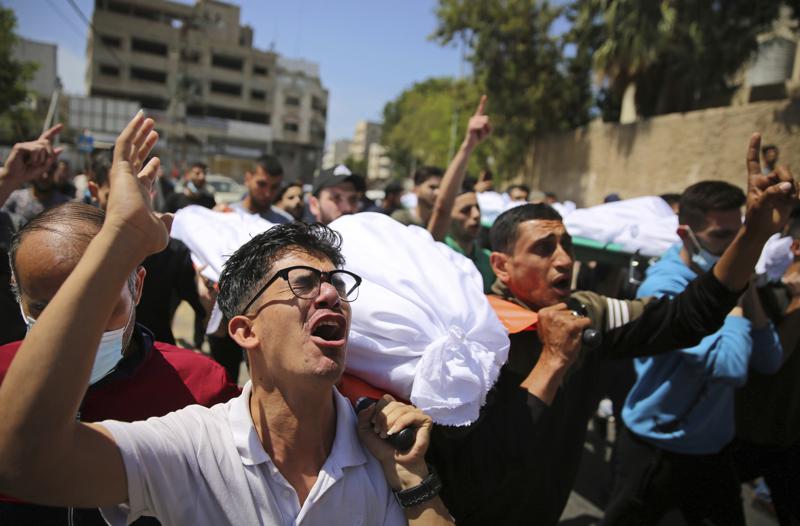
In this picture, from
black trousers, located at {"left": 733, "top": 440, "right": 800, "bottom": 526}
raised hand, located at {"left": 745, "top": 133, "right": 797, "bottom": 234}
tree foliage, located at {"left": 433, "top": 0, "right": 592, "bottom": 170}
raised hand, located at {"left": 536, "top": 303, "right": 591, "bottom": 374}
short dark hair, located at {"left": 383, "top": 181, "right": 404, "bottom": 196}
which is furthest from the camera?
tree foliage, located at {"left": 433, "top": 0, "right": 592, "bottom": 170}

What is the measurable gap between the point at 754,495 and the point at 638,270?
1.89m

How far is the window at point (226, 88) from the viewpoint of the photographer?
57469 mm

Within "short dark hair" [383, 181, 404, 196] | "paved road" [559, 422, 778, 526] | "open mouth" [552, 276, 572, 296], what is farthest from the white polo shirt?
"short dark hair" [383, 181, 404, 196]

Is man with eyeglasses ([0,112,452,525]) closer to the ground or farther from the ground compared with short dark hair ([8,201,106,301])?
closer to the ground

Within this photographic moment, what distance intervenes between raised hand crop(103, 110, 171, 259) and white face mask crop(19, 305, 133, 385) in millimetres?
424

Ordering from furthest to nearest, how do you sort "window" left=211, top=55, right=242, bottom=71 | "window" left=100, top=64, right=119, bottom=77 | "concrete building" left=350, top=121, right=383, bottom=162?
"concrete building" left=350, top=121, right=383, bottom=162 < "window" left=211, top=55, right=242, bottom=71 < "window" left=100, top=64, right=119, bottom=77

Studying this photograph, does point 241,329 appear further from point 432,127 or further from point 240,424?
point 432,127

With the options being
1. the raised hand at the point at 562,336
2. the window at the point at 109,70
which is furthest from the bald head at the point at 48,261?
the window at the point at 109,70

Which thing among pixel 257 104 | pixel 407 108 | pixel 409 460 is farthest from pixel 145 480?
pixel 257 104

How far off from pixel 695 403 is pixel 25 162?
3.22 metres

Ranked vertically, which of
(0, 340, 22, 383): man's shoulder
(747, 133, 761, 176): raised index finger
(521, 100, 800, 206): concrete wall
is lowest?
(0, 340, 22, 383): man's shoulder

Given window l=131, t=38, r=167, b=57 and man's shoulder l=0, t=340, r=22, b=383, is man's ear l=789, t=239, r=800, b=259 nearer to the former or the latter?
man's shoulder l=0, t=340, r=22, b=383

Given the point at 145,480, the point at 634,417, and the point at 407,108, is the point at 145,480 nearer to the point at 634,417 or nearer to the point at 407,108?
the point at 634,417

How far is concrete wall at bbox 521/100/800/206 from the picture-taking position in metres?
11.5
